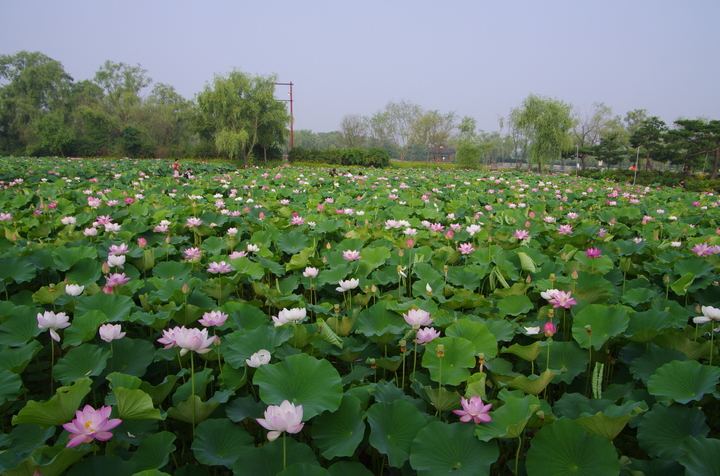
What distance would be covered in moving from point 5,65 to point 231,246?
52.7m

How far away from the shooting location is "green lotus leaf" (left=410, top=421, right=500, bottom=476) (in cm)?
89

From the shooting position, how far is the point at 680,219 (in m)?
3.92

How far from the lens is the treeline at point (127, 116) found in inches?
911

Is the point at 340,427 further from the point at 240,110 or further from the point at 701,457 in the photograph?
the point at 240,110

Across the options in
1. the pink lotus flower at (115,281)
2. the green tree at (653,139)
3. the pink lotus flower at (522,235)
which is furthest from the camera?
the green tree at (653,139)

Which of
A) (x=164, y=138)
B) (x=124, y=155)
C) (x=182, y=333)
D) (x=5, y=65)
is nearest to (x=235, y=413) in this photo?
(x=182, y=333)

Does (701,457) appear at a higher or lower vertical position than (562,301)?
lower

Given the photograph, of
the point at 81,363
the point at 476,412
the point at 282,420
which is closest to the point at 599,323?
the point at 476,412

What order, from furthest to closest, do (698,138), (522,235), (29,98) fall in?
(29,98), (698,138), (522,235)

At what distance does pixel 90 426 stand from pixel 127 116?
138 feet

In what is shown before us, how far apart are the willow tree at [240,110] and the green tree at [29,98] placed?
16.3 metres

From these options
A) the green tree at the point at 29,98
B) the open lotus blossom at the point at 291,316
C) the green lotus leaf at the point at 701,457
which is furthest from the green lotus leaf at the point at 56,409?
the green tree at the point at 29,98

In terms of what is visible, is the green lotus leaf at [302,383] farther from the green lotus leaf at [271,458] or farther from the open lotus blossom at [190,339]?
the open lotus blossom at [190,339]

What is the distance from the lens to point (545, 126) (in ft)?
89.2
